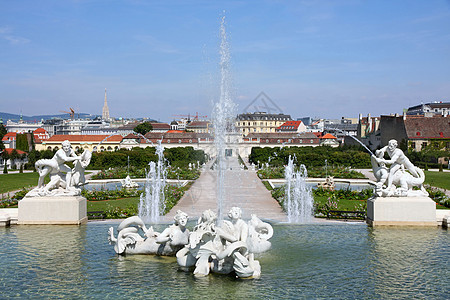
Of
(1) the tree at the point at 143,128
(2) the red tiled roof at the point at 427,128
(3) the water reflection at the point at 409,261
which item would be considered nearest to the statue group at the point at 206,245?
(3) the water reflection at the point at 409,261

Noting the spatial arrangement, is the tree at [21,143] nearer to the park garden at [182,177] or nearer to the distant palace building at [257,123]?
the park garden at [182,177]

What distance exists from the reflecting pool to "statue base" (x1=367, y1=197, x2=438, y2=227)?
0.52 m

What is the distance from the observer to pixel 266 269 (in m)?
10.1

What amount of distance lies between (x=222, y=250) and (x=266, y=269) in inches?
49.7

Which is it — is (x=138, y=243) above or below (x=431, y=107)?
below

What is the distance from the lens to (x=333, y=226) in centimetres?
1470

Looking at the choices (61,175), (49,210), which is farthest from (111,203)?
(49,210)

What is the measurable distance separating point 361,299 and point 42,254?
7.46 metres

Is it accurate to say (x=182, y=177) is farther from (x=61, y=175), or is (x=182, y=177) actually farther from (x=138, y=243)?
(x=138, y=243)

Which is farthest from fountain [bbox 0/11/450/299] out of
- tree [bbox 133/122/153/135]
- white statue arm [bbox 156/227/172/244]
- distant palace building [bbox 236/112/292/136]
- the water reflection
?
distant palace building [bbox 236/112/292/136]

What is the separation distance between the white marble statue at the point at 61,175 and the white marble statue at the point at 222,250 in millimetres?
5976

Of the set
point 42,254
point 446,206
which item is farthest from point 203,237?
point 446,206

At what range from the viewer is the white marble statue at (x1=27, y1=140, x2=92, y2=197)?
46.3 ft

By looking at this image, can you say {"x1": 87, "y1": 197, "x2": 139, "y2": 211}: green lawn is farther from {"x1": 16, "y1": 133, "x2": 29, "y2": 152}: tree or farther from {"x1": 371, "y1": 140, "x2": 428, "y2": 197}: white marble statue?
{"x1": 16, "y1": 133, "x2": 29, "y2": 152}: tree
